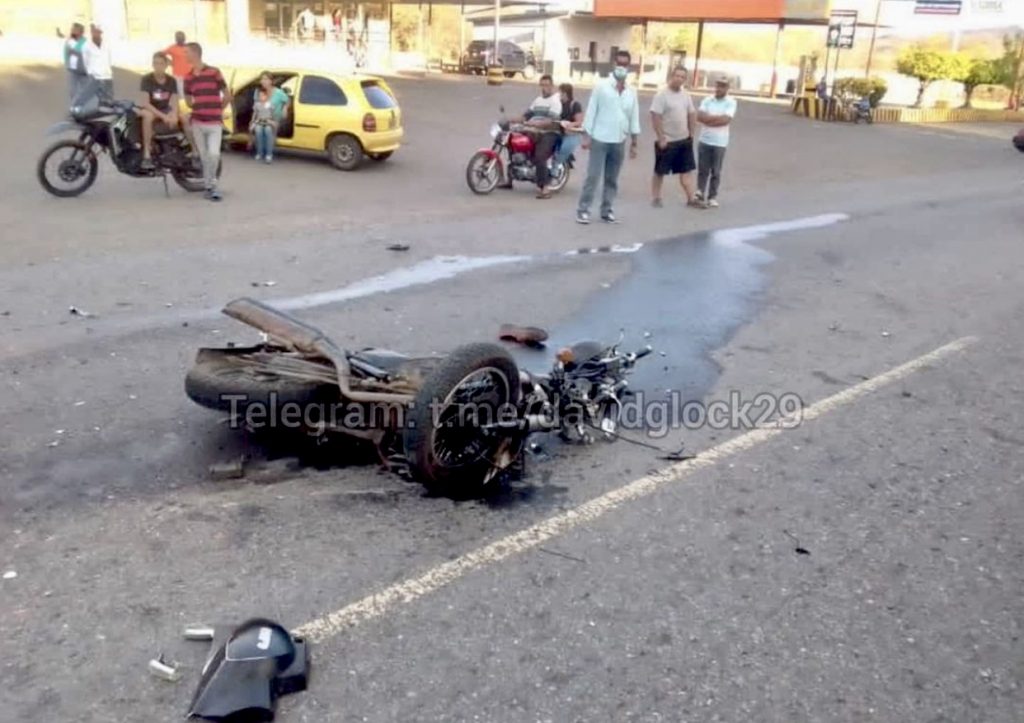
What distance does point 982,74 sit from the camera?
124ft

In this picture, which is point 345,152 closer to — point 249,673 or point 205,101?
point 205,101

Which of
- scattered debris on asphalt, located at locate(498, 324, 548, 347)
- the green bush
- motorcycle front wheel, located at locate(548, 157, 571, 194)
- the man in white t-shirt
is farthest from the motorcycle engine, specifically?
the green bush

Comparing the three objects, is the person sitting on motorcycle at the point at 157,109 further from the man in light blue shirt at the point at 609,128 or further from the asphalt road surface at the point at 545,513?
the man in light blue shirt at the point at 609,128

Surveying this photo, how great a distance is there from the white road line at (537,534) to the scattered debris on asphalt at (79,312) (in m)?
4.10

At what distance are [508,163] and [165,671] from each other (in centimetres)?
1121

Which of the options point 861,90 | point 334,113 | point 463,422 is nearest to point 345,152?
point 334,113

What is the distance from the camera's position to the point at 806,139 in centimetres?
2489

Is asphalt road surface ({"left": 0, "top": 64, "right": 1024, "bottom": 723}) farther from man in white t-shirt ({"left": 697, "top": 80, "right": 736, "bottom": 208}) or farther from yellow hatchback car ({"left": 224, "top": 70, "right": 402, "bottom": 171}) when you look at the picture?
yellow hatchback car ({"left": 224, "top": 70, "right": 402, "bottom": 171})

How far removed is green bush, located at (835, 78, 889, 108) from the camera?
32281mm

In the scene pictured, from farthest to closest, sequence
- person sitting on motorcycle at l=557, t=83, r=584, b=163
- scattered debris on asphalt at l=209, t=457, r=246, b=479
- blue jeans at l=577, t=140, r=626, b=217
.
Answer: person sitting on motorcycle at l=557, t=83, r=584, b=163 → blue jeans at l=577, t=140, r=626, b=217 → scattered debris on asphalt at l=209, t=457, r=246, b=479

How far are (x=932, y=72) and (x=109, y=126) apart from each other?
35.1 m

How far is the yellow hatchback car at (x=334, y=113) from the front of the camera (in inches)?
556

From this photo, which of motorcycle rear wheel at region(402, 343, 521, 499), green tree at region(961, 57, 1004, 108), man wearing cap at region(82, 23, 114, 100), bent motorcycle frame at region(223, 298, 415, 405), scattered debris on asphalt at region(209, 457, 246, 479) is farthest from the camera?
green tree at region(961, 57, 1004, 108)

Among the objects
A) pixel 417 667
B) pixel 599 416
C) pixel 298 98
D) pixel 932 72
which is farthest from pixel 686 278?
pixel 932 72
